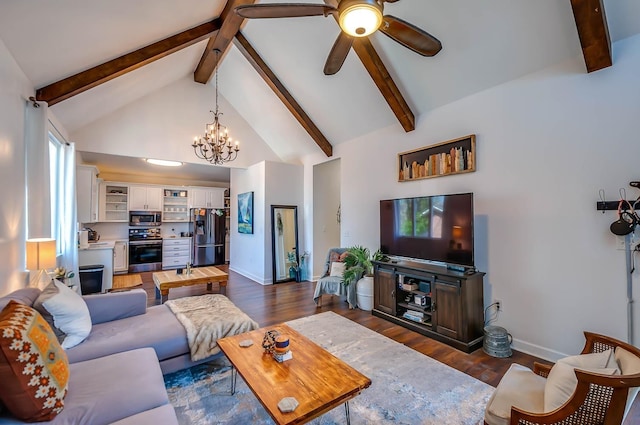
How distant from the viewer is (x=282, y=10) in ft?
6.45

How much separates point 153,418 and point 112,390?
40 centimetres

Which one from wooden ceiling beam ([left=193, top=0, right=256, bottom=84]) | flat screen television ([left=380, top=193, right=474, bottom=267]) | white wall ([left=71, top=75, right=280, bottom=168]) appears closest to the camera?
flat screen television ([left=380, top=193, right=474, bottom=267])

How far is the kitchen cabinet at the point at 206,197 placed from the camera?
8.14m

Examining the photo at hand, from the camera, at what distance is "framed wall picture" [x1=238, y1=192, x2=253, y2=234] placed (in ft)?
21.4

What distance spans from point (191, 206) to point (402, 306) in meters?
6.61

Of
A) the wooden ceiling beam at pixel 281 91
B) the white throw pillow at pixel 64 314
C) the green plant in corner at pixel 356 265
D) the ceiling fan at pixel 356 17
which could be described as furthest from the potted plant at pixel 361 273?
the white throw pillow at pixel 64 314

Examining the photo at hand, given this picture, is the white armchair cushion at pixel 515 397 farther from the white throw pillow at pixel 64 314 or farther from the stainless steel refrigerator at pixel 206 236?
the stainless steel refrigerator at pixel 206 236

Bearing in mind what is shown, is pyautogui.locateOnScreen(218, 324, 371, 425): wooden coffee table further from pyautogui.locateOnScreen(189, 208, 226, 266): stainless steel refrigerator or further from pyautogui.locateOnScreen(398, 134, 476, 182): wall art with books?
pyautogui.locateOnScreen(189, 208, 226, 266): stainless steel refrigerator

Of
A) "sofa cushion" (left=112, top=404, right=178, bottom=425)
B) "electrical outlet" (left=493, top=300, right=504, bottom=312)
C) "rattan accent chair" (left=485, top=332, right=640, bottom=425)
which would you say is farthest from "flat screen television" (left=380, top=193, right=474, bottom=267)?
"sofa cushion" (left=112, top=404, right=178, bottom=425)

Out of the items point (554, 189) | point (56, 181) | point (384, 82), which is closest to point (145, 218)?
point (56, 181)

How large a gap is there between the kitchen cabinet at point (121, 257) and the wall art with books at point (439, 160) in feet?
22.5

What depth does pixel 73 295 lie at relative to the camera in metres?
2.30

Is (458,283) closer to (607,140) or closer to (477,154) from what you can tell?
(477,154)

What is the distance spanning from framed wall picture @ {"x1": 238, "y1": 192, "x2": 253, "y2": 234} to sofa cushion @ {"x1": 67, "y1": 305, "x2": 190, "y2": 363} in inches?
156
